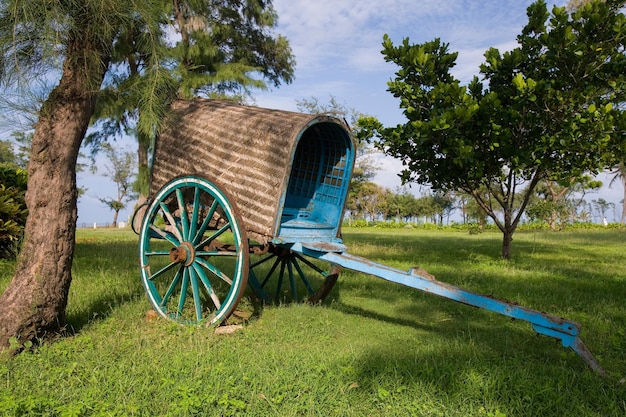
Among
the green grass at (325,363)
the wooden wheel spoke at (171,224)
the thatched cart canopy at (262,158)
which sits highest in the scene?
the thatched cart canopy at (262,158)

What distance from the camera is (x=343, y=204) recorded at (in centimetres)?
545

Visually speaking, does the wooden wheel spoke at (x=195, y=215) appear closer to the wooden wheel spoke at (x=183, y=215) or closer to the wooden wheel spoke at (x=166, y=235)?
the wooden wheel spoke at (x=183, y=215)

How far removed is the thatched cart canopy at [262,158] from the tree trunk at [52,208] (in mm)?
1119

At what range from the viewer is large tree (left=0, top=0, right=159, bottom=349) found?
432 centimetres

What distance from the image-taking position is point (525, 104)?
9109 millimetres

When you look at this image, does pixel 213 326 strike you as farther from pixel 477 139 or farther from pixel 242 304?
pixel 477 139

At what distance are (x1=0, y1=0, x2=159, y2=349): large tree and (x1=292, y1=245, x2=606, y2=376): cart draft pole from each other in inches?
105

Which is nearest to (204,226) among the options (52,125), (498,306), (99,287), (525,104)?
(52,125)

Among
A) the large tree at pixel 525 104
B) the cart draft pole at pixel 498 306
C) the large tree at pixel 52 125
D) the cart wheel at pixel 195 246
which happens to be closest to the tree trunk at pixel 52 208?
the large tree at pixel 52 125

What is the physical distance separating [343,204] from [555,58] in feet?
19.3

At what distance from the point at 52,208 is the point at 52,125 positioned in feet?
2.61

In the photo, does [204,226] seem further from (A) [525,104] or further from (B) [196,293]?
(A) [525,104]

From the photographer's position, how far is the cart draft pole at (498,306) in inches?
141

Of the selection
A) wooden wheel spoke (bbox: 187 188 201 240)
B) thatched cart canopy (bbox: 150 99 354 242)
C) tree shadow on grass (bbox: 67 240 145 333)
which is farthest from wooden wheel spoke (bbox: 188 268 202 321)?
tree shadow on grass (bbox: 67 240 145 333)
